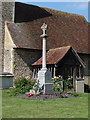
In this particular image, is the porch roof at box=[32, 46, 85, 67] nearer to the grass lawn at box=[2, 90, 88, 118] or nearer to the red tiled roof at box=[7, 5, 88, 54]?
the red tiled roof at box=[7, 5, 88, 54]

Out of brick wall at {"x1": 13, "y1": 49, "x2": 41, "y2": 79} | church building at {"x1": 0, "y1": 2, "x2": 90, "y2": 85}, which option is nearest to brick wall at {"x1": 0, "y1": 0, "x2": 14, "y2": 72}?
church building at {"x1": 0, "y1": 2, "x2": 90, "y2": 85}

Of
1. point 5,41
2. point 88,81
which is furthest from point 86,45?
point 5,41

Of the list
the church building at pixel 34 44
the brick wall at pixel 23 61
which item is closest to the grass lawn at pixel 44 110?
the church building at pixel 34 44

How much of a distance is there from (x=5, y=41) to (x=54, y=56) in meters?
4.25

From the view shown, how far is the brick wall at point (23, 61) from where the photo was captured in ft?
53.4

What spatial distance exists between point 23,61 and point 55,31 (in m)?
4.98

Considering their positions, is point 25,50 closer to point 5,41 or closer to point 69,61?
point 5,41

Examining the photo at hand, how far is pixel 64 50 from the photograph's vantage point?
15.3m

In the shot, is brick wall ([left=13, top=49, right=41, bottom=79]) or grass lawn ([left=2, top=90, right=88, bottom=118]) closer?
grass lawn ([left=2, top=90, right=88, bottom=118])

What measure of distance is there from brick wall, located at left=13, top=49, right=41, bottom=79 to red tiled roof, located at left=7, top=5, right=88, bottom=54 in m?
0.54

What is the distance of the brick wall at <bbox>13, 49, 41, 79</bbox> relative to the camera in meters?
16.3

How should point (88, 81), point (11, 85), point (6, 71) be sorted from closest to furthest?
point (11, 85), point (6, 71), point (88, 81)

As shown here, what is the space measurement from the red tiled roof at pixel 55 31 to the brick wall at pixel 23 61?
1.77ft

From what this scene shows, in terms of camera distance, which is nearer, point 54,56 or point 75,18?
point 54,56
